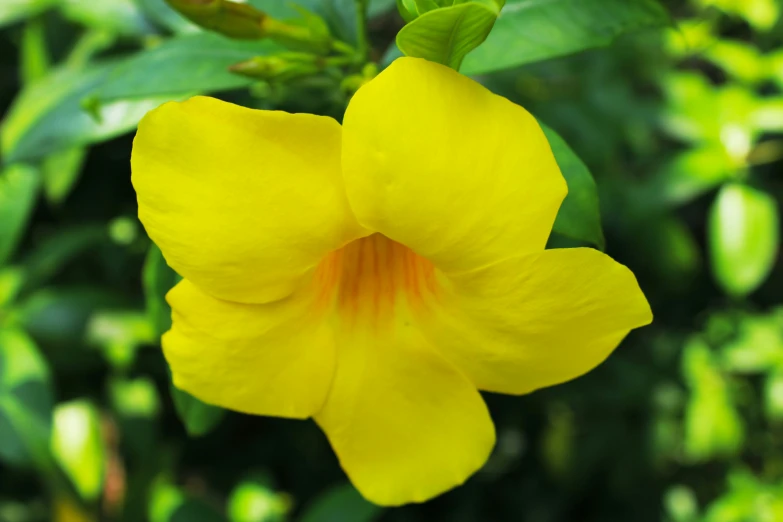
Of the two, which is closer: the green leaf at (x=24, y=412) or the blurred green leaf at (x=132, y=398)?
the green leaf at (x=24, y=412)

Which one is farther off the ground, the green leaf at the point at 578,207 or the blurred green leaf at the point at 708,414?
the green leaf at the point at 578,207

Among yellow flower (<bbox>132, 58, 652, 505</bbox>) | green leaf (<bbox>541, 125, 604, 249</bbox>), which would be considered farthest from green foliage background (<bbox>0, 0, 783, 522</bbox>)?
yellow flower (<bbox>132, 58, 652, 505</bbox>)

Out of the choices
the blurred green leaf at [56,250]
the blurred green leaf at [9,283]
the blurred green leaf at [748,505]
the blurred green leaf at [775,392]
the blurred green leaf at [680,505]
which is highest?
the blurred green leaf at [56,250]

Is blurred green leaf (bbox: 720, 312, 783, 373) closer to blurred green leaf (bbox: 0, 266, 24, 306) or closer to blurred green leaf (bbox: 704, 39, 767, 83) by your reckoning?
blurred green leaf (bbox: 704, 39, 767, 83)

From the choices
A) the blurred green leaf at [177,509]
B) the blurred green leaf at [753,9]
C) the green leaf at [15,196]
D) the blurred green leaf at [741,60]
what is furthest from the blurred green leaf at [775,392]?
the green leaf at [15,196]

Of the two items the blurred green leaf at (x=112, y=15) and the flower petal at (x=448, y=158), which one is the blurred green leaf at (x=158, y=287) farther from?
the blurred green leaf at (x=112, y=15)

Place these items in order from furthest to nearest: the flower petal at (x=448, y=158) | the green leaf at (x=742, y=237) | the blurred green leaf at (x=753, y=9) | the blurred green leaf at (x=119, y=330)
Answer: the blurred green leaf at (x=753, y=9), the green leaf at (x=742, y=237), the blurred green leaf at (x=119, y=330), the flower petal at (x=448, y=158)

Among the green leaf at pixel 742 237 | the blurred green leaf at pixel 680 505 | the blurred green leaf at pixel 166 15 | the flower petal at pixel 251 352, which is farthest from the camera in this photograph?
the blurred green leaf at pixel 680 505
